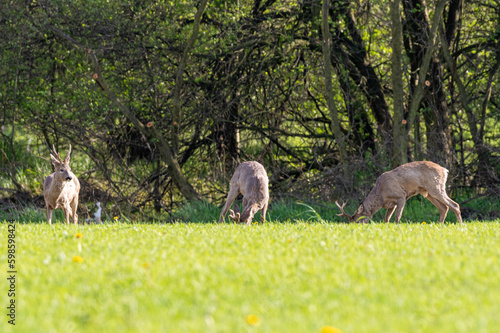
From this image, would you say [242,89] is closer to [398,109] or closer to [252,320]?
[398,109]

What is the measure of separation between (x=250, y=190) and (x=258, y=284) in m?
6.27

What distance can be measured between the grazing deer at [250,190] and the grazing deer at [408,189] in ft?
4.63

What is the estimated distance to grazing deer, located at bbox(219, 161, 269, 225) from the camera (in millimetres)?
10734

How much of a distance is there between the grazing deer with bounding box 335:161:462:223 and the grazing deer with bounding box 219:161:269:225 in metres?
1.41

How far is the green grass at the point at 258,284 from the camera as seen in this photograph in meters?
4.07

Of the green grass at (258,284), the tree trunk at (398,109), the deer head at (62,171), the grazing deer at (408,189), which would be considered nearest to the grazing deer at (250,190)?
the grazing deer at (408,189)

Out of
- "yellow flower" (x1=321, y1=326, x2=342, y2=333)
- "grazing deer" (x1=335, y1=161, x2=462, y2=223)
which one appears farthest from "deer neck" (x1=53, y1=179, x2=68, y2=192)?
"yellow flower" (x1=321, y1=326, x2=342, y2=333)

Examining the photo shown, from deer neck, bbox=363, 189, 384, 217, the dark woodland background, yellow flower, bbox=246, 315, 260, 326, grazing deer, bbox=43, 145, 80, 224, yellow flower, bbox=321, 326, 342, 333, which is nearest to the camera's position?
yellow flower, bbox=321, 326, 342, 333

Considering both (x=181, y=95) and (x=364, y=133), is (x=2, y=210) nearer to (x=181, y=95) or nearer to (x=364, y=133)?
(x=181, y=95)

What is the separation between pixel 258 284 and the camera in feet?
16.3

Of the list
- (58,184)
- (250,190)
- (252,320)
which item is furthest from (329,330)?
(58,184)

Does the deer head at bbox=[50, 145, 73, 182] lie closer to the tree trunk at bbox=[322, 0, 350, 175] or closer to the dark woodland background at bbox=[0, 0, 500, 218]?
the dark woodland background at bbox=[0, 0, 500, 218]

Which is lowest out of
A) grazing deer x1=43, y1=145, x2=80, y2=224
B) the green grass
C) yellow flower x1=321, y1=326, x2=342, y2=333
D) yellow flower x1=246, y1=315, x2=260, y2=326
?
grazing deer x1=43, y1=145, x2=80, y2=224

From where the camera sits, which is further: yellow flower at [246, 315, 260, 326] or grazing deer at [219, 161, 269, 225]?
grazing deer at [219, 161, 269, 225]
